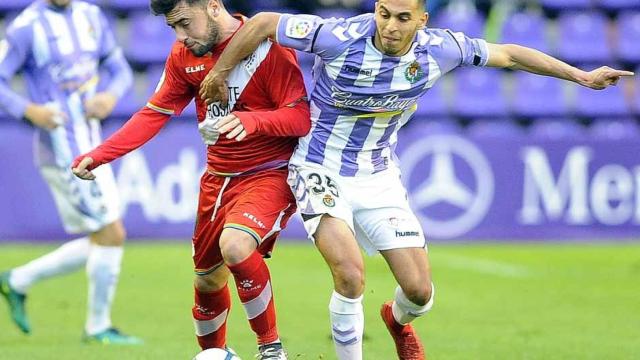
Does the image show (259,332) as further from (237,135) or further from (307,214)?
(237,135)

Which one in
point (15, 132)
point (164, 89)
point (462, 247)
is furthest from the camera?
point (15, 132)

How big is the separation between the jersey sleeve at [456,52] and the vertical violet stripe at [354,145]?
46cm

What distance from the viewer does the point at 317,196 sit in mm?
6277

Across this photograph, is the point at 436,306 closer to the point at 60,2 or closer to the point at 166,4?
the point at 60,2

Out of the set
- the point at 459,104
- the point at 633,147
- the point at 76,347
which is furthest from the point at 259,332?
the point at 459,104

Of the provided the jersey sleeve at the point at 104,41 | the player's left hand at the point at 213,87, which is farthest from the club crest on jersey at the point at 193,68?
the jersey sleeve at the point at 104,41

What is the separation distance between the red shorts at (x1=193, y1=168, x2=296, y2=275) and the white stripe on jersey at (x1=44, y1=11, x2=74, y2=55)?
234 cm

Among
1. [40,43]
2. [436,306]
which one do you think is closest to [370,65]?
[40,43]

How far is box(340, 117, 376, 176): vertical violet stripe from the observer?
640 centimetres

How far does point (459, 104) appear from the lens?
15688 millimetres

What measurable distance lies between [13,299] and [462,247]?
606cm

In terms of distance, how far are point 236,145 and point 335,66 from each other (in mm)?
663

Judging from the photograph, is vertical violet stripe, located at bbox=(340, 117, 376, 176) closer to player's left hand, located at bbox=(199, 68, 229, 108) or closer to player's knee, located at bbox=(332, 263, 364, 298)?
player's knee, located at bbox=(332, 263, 364, 298)

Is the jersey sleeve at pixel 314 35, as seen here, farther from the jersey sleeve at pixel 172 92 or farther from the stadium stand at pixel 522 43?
the stadium stand at pixel 522 43
